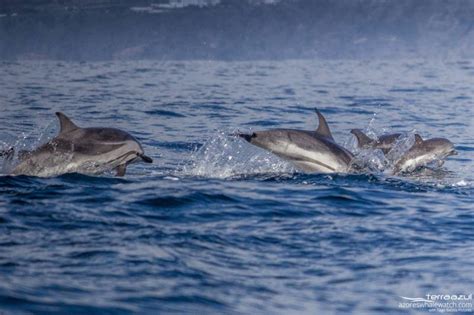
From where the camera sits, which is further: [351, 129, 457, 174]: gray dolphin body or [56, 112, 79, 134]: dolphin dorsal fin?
[351, 129, 457, 174]: gray dolphin body

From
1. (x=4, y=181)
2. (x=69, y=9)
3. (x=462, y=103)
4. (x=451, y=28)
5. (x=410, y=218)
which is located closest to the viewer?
(x=410, y=218)

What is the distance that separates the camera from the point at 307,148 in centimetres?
1714

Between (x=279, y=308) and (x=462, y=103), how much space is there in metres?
30.4

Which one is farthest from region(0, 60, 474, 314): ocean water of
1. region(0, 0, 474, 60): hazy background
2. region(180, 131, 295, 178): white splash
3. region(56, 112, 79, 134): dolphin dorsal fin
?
region(0, 0, 474, 60): hazy background

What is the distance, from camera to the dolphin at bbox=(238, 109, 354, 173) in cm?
1689

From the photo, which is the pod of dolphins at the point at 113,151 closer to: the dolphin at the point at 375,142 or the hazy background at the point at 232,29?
the dolphin at the point at 375,142

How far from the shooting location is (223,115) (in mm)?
33000

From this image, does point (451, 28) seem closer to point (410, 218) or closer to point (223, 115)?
point (223, 115)

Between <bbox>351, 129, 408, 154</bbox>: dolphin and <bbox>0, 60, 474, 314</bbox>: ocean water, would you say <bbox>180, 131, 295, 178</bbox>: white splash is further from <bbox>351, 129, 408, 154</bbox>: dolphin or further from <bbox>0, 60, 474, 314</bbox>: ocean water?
<bbox>351, 129, 408, 154</bbox>: dolphin

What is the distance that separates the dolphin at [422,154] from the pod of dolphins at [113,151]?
5.38ft

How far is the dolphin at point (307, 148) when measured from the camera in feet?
55.4

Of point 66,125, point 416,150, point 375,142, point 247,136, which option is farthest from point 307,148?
point 66,125

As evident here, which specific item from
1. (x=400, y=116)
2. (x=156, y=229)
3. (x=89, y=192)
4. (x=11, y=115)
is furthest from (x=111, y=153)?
(x=400, y=116)

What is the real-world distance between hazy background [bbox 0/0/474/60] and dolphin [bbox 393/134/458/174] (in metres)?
114
